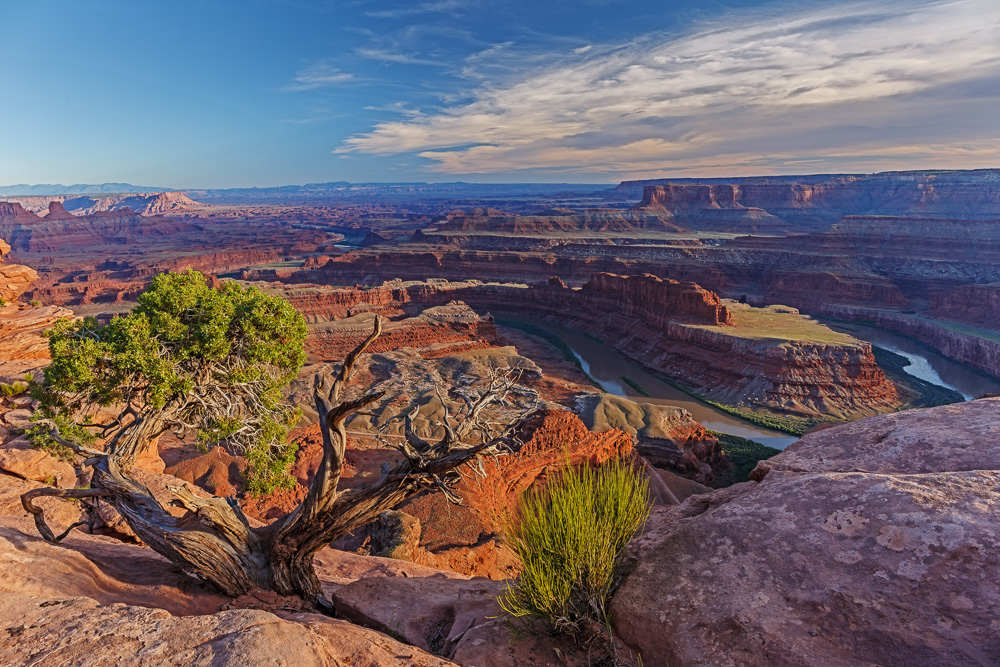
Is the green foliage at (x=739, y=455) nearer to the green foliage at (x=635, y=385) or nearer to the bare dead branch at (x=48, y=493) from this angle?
the green foliage at (x=635, y=385)

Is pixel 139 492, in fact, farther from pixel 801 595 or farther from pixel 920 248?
pixel 920 248

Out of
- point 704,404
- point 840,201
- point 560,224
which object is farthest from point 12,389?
point 840,201

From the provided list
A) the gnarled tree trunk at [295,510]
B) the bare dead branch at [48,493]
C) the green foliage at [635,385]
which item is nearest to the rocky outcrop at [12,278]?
the bare dead branch at [48,493]

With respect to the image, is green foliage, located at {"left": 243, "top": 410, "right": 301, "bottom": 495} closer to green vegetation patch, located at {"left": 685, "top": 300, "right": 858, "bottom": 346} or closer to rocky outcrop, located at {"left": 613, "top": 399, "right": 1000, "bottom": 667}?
rocky outcrop, located at {"left": 613, "top": 399, "right": 1000, "bottom": 667}

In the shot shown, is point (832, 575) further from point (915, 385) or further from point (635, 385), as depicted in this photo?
point (915, 385)

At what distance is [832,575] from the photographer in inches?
232

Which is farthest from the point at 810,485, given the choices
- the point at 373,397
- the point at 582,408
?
the point at 582,408

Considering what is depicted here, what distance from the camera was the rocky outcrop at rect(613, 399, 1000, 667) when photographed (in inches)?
205

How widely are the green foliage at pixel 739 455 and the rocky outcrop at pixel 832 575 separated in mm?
23428

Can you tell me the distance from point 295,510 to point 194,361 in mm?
4200

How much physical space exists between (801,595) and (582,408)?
3230 centimetres

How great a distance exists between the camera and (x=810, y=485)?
24.2 ft

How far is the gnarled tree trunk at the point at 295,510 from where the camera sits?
24.1 ft

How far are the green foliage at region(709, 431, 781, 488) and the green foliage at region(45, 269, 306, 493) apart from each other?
26.4 metres
